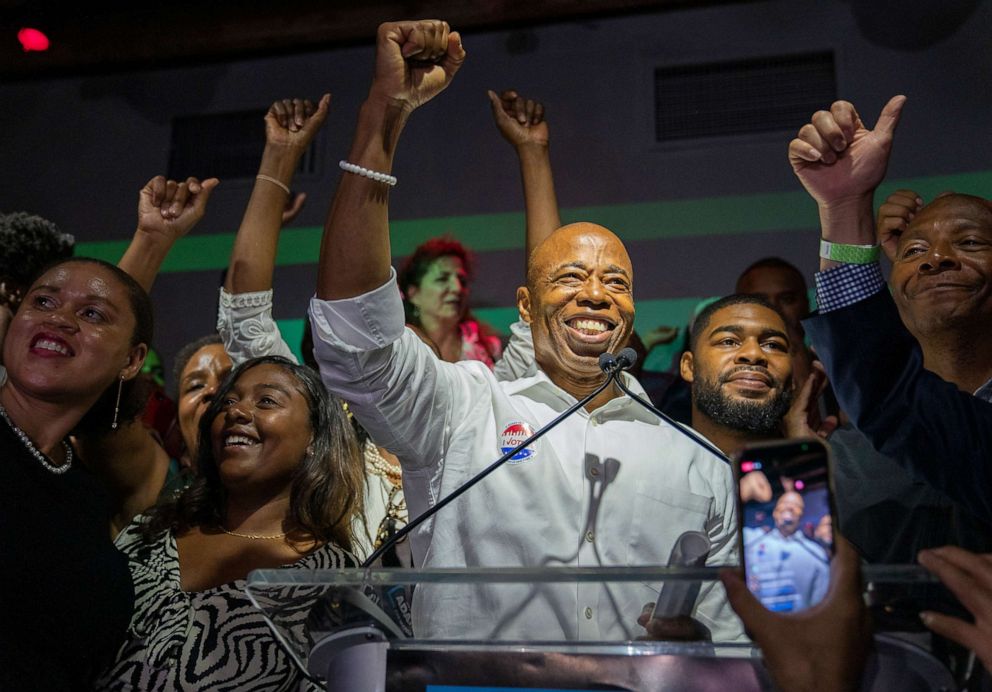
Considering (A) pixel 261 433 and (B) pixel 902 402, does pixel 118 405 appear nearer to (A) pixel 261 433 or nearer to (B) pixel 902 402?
(A) pixel 261 433

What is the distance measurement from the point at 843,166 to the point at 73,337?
1406 mm

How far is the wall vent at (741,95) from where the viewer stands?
393cm

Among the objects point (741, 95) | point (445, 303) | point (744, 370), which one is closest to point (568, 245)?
point (744, 370)

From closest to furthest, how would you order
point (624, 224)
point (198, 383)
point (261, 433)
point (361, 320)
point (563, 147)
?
point (361, 320), point (261, 433), point (198, 383), point (624, 224), point (563, 147)

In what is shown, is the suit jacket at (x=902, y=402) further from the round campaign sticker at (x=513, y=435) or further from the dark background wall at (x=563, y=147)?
the dark background wall at (x=563, y=147)

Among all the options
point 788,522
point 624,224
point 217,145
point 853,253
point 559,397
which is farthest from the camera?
point 217,145

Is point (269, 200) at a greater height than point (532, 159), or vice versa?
point (532, 159)

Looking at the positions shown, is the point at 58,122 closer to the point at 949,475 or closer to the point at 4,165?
the point at 4,165

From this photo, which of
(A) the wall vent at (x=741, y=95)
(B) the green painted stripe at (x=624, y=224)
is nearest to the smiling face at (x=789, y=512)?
(B) the green painted stripe at (x=624, y=224)

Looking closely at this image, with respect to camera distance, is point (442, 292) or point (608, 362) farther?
point (442, 292)

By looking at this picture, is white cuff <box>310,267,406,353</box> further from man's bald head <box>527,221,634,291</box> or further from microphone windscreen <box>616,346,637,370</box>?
man's bald head <box>527,221,634,291</box>

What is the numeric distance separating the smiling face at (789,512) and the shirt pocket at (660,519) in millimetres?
829

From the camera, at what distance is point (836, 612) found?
0.85 metres

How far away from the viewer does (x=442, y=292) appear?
335 cm
